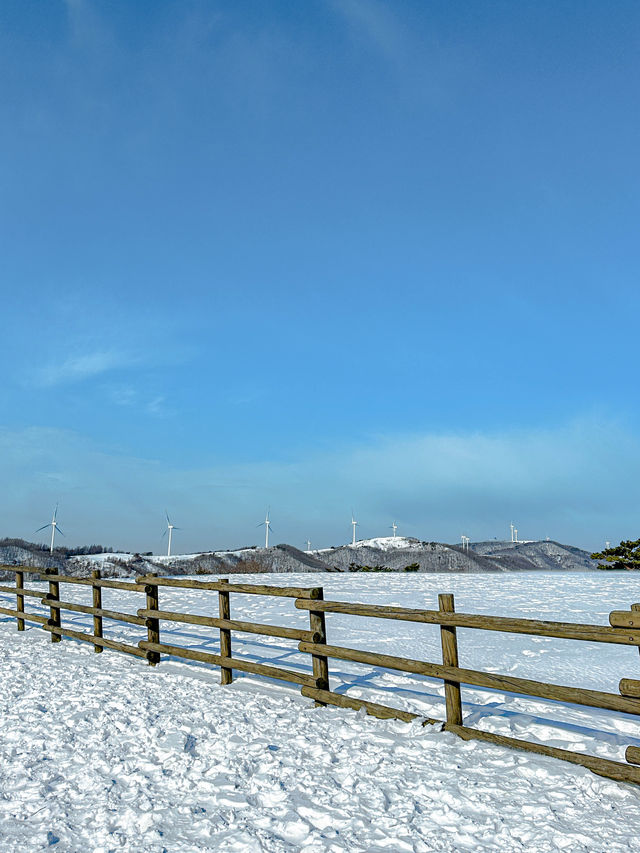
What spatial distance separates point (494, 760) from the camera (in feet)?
20.3

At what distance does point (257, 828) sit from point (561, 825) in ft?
7.49

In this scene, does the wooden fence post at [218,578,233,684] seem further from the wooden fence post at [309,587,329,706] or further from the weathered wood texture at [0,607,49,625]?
the weathered wood texture at [0,607,49,625]

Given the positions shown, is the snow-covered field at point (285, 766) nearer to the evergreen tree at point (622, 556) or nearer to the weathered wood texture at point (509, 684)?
the weathered wood texture at point (509, 684)

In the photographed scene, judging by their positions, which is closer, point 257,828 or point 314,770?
point 257,828

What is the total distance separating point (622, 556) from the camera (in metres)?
44.0

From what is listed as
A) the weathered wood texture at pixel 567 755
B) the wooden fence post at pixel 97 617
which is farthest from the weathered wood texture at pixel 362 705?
the wooden fence post at pixel 97 617

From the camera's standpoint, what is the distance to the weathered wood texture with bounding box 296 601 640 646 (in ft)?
18.9

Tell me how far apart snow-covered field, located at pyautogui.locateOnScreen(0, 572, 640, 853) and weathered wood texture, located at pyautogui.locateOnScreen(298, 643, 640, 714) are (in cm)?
62

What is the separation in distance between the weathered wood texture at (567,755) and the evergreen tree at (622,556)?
41233 millimetres

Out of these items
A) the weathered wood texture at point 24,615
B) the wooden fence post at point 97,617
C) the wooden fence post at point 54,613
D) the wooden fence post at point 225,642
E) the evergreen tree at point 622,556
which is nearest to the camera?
the wooden fence post at point 225,642

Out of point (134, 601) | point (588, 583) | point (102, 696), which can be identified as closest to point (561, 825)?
point (102, 696)

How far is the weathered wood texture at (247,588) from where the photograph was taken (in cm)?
870

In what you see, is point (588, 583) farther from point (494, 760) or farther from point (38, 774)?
point (38, 774)

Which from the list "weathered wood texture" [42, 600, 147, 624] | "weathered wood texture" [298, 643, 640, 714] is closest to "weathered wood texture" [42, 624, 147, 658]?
"weathered wood texture" [42, 600, 147, 624]
